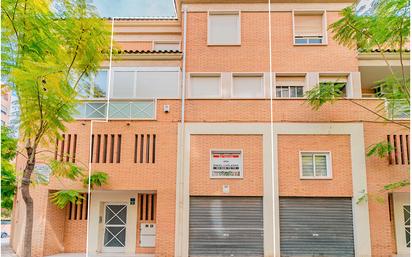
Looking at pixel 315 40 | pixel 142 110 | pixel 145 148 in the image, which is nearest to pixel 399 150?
pixel 315 40

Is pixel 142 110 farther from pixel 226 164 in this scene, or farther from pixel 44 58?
pixel 44 58

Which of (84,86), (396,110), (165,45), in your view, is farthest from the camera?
(165,45)

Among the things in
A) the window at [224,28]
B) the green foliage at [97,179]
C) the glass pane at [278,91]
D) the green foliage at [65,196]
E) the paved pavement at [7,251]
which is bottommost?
the paved pavement at [7,251]

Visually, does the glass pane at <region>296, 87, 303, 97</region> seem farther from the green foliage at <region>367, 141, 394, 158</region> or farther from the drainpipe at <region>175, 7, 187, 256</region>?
the drainpipe at <region>175, 7, 187, 256</region>

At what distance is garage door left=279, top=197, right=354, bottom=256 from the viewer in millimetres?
10727

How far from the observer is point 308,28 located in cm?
1248

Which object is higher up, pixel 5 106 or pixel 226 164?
pixel 5 106

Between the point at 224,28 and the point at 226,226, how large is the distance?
20.9 ft

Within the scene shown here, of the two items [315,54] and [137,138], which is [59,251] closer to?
[137,138]

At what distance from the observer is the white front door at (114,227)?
11789 millimetres

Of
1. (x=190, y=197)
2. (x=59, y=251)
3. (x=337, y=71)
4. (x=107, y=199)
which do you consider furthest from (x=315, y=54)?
(x=59, y=251)

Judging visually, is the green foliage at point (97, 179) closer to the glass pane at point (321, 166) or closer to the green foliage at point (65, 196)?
the green foliage at point (65, 196)

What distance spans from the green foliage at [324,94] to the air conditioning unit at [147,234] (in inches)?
246

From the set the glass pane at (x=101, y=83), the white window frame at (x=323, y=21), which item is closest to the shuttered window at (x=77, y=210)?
the glass pane at (x=101, y=83)
